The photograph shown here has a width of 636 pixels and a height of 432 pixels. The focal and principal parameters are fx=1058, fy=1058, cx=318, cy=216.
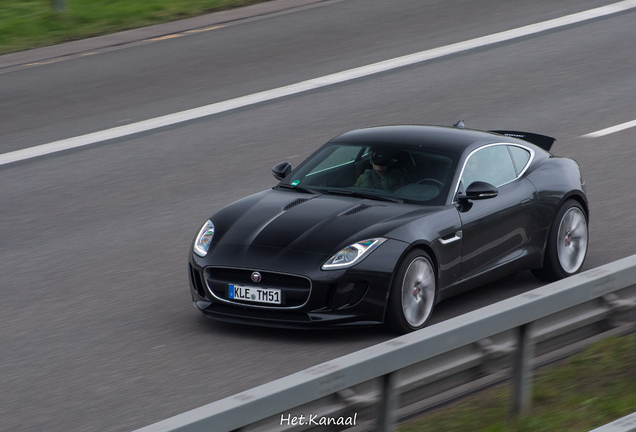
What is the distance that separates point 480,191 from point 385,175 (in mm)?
751

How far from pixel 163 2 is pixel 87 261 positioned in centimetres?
1086

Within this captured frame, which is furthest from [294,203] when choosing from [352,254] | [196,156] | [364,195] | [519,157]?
[196,156]

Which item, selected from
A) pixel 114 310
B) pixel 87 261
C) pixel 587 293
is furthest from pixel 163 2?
pixel 587 293

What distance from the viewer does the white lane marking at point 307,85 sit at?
12852mm

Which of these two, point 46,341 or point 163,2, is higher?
point 163,2

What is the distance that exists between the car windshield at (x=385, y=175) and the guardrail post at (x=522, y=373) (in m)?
2.57

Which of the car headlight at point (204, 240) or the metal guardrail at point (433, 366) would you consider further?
the car headlight at point (204, 240)

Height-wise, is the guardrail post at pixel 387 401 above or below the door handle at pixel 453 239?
above

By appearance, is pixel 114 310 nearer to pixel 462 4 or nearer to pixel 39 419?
pixel 39 419

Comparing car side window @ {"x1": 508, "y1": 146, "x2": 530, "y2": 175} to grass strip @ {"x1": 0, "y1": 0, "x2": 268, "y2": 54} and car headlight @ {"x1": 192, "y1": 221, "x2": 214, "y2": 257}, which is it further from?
grass strip @ {"x1": 0, "y1": 0, "x2": 268, "y2": 54}

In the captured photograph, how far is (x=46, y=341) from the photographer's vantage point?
7.18 meters

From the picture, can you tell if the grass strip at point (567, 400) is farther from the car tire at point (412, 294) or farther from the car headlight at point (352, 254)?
the car headlight at point (352, 254)

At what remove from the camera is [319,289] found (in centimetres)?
697

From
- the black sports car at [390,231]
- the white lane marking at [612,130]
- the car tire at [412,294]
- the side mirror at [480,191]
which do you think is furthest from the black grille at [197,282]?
the white lane marking at [612,130]
